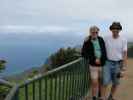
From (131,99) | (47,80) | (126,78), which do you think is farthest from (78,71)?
(126,78)

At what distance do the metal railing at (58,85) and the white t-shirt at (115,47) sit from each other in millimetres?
766

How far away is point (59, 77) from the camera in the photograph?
9109mm

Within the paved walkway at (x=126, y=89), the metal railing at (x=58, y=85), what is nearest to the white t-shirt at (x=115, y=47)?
the metal railing at (x=58, y=85)

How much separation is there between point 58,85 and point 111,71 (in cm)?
237

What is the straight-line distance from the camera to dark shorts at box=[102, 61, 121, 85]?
11.3m

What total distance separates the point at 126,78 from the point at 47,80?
10.8m

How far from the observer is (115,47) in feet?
36.4

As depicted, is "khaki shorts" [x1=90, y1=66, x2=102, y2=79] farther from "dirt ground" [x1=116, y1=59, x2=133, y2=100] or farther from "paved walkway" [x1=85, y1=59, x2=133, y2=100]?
"dirt ground" [x1=116, y1=59, x2=133, y2=100]

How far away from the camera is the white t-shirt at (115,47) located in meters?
11.1

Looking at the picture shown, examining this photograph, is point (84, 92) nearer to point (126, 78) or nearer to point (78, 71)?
point (78, 71)

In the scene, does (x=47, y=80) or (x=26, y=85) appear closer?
(x=26, y=85)

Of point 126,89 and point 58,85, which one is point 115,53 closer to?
point 58,85

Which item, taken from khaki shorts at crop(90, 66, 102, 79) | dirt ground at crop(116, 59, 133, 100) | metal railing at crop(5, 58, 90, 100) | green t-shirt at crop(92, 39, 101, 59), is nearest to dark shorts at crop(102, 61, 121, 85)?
khaki shorts at crop(90, 66, 102, 79)

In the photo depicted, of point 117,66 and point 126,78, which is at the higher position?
point 117,66
